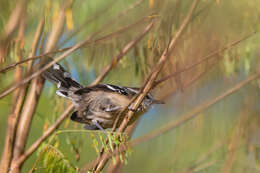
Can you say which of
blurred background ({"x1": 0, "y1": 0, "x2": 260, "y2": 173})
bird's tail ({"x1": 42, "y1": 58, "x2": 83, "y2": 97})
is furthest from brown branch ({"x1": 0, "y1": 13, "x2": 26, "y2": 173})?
bird's tail ({"x1": 42, "y1": 58, "x2": 83, "y2": 97})

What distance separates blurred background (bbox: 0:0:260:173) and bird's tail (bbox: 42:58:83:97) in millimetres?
71

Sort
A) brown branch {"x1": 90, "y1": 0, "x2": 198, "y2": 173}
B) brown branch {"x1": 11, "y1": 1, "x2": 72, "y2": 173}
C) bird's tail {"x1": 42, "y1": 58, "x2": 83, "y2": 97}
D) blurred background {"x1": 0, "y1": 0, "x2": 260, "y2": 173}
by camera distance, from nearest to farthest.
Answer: brown branch {"x1": 90, "y1": 0, "x2": 198, "y2": 173} → blurred background {"x1": 0, "y1": 0, "x2": 260, "y2": 173} → brown branch {"x1": 11, "y1": 1, "x2": 72, "y2": 173} → bird's tail {"x1": 42, "y1": 58, "x2": 83, "y2": 97}

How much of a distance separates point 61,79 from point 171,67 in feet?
3.14

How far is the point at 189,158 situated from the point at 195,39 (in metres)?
1.11

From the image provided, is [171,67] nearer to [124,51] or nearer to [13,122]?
[124,51]

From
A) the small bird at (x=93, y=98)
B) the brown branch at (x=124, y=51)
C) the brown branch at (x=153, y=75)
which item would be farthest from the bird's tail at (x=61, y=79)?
the brown branch at (x=153, y=75)

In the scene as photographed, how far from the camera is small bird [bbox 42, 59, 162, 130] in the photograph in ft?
8.98

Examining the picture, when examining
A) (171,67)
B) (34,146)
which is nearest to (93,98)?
(34,146)

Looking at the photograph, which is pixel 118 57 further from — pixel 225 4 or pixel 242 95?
pixel 242 95

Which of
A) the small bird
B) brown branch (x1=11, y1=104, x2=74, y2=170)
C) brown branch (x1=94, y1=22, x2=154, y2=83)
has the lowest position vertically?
brown branch (x1=11, y1=104, x2=74, y2=170)

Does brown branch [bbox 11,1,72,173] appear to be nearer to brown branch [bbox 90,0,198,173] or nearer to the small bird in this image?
the small bird

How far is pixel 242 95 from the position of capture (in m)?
2.91

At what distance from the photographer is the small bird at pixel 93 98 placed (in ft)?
8.98

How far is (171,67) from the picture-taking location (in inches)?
87.9
